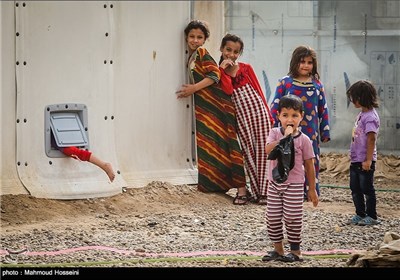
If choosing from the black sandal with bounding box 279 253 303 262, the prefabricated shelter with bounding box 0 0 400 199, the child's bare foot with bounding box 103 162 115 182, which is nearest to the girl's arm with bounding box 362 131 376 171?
the black sandal with bounding box 279 253 303 262

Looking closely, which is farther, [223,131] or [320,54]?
[320,54]

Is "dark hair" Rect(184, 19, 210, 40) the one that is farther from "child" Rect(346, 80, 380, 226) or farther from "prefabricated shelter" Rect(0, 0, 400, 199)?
"child" Rect(346, 80, 380, 226)

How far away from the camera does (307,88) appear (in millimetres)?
9805

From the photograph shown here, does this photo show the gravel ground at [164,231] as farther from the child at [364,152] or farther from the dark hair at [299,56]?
the dark hair at [299,56]

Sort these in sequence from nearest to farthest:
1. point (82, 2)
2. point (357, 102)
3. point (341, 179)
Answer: point (357, 102) → point (82, 2) → point (341, 179)

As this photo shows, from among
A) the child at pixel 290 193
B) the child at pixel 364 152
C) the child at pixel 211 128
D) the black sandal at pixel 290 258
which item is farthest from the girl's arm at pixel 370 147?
the black sandal at pixel 290 258

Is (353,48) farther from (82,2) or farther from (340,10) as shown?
(82,2)

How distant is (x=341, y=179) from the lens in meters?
12.6

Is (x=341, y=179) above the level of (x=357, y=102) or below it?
below

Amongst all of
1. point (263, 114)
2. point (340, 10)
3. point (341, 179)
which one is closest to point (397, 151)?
point (341, 179)

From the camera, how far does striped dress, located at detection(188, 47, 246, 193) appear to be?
10.4 meters

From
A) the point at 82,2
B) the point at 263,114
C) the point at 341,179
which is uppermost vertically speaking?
the point at 82,2

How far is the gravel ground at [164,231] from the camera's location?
24.8ft

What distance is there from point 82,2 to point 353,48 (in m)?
4.26
